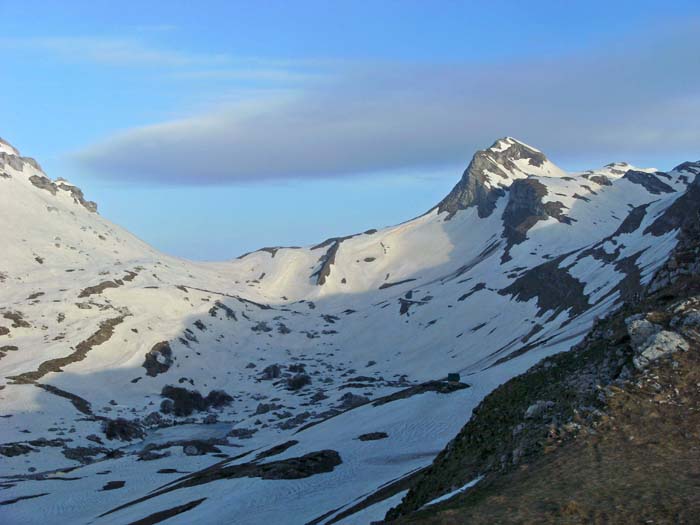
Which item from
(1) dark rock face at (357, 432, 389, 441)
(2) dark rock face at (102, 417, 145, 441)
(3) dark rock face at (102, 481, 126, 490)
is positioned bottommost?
(1) dark rock face at (357, 432, 389, 441)

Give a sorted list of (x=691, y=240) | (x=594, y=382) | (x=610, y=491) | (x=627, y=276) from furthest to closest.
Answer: (x=627, y=276)
(x=691, y=240)
(x=594, y=382)
(x=610, y=491)

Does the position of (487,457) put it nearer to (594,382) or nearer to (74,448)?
(594,382)

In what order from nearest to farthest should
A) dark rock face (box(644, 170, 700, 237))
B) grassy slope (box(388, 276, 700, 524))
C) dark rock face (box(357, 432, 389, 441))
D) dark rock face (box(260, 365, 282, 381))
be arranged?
→ 1. grassy slope (box(388, 276, 700, 524))
2. dark rock face (box(357, 432, 389, 441))
3. dark rock face (box(260, 365, 282, 381))
4. dark rock face (box(644, 170, 700, 237))

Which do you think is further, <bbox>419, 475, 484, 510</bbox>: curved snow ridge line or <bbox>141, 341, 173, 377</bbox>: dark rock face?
<bbox>141, 341, 173, 377</bbox>: dark rock face

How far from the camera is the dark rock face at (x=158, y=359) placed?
145m

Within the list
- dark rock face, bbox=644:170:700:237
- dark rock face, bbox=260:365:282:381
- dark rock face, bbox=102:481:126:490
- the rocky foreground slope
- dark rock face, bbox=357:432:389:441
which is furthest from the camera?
dark rock face, bbox=644:170:700:237

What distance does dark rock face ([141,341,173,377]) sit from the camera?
475 feet

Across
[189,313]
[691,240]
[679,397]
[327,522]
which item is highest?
[189,313]

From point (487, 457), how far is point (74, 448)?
82.0 metres

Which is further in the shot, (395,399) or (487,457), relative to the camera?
(395,399)

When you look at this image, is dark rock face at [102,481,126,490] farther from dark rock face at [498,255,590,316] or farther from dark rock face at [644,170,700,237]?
dark rock face at [644,170,700,237]

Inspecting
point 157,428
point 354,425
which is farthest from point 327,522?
point 157,428

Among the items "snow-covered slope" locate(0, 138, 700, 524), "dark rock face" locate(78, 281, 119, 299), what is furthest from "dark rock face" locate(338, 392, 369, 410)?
"dark rock face" locate(78, 281, 119, 299)

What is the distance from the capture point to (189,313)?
600 ft
